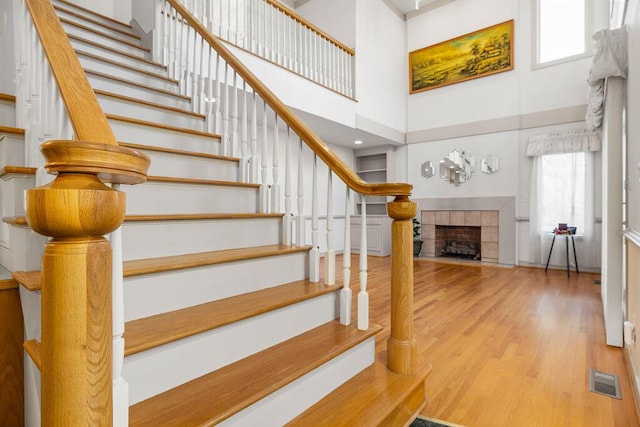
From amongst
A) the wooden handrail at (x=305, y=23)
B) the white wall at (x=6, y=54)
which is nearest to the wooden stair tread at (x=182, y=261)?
the white wall at (x=6, y=54)

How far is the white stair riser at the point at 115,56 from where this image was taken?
263 centimetres

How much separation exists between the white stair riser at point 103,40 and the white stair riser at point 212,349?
2.87m

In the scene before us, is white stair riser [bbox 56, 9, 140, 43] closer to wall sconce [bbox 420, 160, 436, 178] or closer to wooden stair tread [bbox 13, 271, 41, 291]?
wooden stair tread [bbox 13, 271, 41, 291]

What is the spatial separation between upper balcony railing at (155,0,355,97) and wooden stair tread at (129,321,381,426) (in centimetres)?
351

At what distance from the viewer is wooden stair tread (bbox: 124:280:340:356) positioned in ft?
3.36

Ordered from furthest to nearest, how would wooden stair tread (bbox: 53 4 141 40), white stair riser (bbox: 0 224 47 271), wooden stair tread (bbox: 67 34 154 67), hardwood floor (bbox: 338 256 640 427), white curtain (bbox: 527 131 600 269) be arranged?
white curtain (bbox: 527 131 600 269) < wooden stair tread (bbox: 53 4 141 40) < wooden stair tread (bbox: 67 34 154 67) < hardwood floor (bbox: 338 256 640 427) < white stair riser (bbox: 0 224 47 271)

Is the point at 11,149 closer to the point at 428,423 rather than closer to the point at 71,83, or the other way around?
the point at 71,83

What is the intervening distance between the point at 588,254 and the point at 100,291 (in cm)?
621

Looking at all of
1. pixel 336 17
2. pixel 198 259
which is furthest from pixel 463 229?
pixel 198 259

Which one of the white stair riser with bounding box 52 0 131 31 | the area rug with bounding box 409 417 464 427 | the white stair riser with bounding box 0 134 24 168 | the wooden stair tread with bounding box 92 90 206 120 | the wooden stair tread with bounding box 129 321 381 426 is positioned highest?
the white stair riser with bounding box 52 0 131 31

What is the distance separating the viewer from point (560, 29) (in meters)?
5.23

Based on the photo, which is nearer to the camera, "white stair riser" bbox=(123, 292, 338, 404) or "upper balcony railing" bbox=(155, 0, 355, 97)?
"white stair riser" bbox=(123, 292, 338, 404)

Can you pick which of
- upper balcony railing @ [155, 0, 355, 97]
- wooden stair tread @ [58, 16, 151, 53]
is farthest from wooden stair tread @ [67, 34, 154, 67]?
upper balcony railing @ [155, 0, 355, 97]

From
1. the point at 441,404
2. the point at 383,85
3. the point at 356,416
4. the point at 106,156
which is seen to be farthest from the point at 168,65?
the point at 383,85
